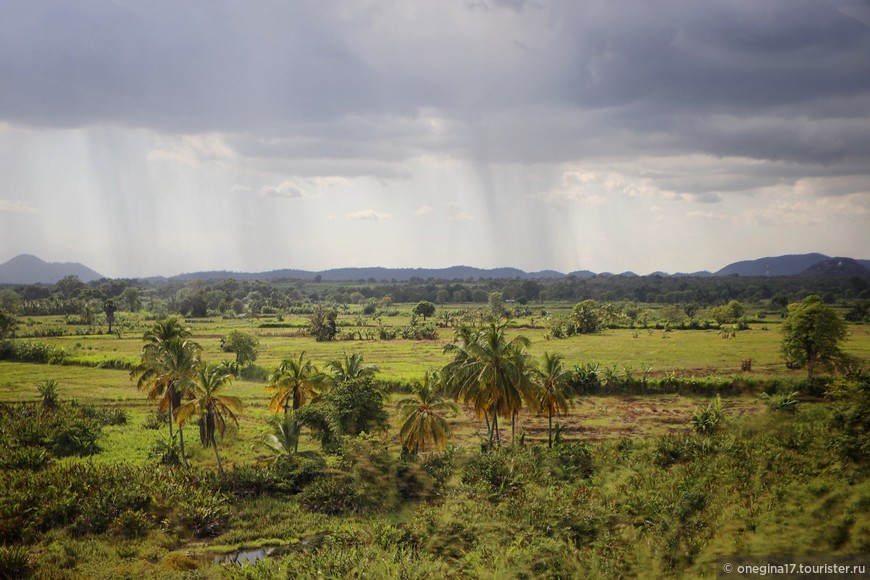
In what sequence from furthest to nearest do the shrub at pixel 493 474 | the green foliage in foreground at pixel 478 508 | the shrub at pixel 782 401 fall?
the shrub at pixel 782 401 → the shrub at pixel 493 474 → the green foliage in foreground at pixel 478 508

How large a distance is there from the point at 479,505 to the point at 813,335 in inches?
Answer: 1504

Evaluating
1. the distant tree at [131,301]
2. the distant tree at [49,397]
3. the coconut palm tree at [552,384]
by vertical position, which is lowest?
the distant tree at [49,397]

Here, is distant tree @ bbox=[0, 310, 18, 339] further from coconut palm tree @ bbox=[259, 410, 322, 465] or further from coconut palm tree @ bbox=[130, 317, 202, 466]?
coconut palm tree @ bbox=[259, 410, 322, 465]

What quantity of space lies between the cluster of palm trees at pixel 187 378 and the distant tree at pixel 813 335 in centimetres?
4688

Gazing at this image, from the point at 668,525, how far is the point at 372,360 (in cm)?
4923

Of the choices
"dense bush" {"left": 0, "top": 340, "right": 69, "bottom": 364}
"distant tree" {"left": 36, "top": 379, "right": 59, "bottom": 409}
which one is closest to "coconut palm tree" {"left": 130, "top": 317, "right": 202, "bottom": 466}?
"distant tree" {"left": 36, "top": 379, "right": 59, "bottom": 409}

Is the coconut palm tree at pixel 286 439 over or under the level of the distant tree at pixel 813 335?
under

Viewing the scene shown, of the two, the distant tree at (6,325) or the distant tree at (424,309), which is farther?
the distant tree at (424,309)

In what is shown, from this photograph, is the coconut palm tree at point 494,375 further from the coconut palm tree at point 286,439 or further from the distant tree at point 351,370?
the coconut palm tree at point 286,439

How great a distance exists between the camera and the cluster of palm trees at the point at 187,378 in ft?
96.5

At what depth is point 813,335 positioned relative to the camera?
47500 mm

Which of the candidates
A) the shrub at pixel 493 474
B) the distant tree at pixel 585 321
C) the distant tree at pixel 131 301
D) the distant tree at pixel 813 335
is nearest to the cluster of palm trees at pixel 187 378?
the shrub at pixel 493 474

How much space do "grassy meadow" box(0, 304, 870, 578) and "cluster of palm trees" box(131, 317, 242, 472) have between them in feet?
9.19

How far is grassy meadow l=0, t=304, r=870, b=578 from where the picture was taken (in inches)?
761
